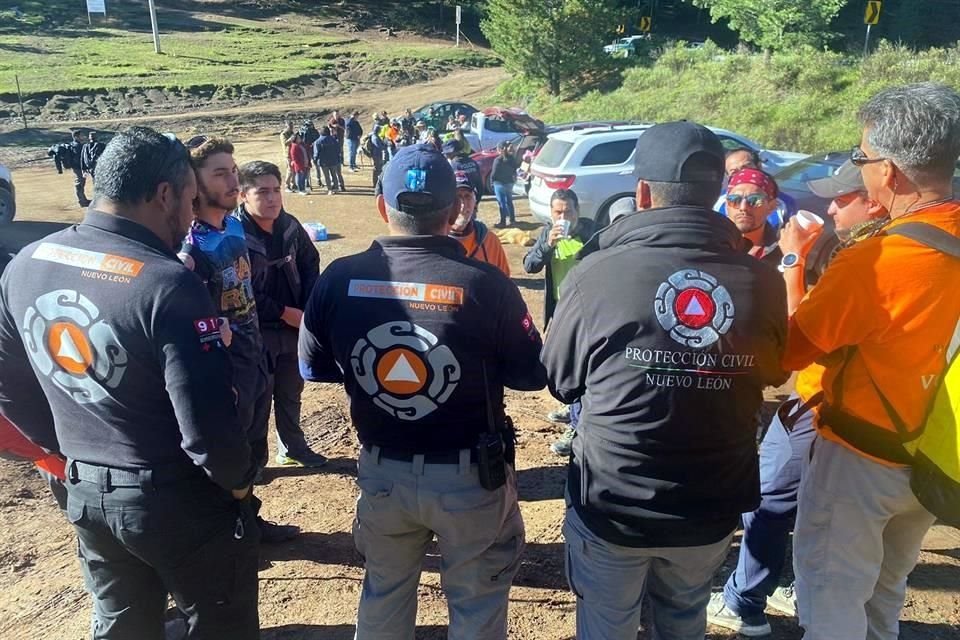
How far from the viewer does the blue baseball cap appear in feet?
7.75

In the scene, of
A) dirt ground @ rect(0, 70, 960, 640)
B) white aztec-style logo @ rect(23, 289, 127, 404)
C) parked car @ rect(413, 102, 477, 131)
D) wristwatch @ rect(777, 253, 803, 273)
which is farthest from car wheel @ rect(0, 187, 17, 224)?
wristwatch @ rect(777, 253, 803, 273)

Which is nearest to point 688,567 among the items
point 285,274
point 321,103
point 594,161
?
point 285,274

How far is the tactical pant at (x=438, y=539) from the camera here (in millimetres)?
2391

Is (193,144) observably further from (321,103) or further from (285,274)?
(321,103)

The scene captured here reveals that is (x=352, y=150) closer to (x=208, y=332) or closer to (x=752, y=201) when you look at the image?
(x=752, y=201)

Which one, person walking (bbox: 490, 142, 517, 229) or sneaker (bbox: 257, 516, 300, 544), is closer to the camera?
sneaker (bbox: 257, 516, 300, 544)

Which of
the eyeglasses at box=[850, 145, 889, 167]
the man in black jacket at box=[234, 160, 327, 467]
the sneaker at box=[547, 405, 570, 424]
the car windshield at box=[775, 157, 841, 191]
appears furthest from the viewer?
the car windshield at box=[775, 157, 841, 191]

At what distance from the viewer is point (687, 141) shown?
2.12 meters

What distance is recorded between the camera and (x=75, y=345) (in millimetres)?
2146

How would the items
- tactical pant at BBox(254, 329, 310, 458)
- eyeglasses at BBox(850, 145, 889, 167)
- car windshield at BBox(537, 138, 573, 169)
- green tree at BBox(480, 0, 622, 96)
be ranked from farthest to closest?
green tree at BBox(480, 0, 622, 96) → car windshield at BBox(537, 138, 573, 169) → tactical pant at BBox(254, 329, 310, 458) → eyeglasses at BBox(850, 145, 889, 167)

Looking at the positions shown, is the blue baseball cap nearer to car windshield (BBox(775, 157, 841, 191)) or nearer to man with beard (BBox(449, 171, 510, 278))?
man with beard (BBox(449, 171, 510, 278))

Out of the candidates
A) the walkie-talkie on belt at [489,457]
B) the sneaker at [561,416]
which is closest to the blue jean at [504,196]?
the sneaker at [561,416]

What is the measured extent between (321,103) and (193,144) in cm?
3323

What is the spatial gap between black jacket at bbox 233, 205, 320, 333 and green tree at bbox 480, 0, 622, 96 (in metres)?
29.2
